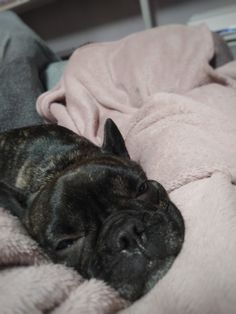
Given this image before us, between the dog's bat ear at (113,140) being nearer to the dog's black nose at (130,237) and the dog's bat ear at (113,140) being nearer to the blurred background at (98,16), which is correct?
the dog's black nose at (130,237)

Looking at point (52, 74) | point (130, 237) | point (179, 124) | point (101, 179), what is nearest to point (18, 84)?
point (52, 74)

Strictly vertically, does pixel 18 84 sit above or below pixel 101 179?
below

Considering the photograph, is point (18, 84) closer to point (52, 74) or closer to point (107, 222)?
point (52, 74)

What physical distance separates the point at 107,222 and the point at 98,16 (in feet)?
6.40

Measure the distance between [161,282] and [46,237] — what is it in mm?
293

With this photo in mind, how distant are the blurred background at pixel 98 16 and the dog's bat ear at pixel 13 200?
1.52 m

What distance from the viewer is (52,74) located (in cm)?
211

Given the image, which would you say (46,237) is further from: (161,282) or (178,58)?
(178,58)

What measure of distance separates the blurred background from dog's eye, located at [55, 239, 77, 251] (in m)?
1.69

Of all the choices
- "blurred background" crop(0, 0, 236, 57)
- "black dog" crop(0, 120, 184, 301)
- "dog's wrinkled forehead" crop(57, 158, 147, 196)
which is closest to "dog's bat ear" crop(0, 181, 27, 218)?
"black dog" crop(0, 120, 184, 301)

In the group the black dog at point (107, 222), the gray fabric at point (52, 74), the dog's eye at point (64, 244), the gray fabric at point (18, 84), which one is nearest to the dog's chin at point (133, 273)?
the black dog at point (107, 222)

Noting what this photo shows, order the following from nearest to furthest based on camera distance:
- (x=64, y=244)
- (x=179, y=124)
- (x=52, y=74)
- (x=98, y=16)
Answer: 1. (x=64, y=244)
2. (x=179, y=124)
3. (x=52, y=74)
4. (x=98, y=16)

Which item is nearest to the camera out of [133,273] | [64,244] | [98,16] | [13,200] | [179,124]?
[133,273]

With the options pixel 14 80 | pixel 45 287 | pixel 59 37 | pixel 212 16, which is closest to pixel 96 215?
pixel 45 287
